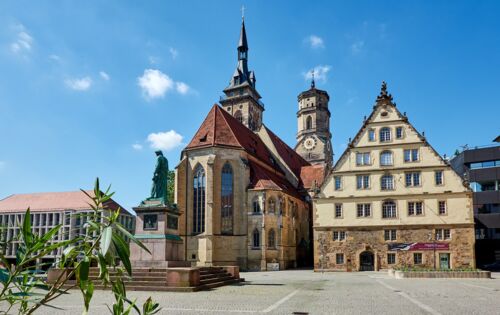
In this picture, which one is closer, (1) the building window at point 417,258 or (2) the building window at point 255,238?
(1) the building window at point 417,258

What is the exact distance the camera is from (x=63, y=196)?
8181cm

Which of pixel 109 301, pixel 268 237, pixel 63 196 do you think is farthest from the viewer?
pixel 63 196

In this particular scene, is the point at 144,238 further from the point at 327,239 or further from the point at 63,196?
the point at 63,196

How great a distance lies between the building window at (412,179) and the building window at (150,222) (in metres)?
23.3

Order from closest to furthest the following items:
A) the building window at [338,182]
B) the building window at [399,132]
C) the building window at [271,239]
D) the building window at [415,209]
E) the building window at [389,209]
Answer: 1. the building window at [415,209]
2. the building window at [389,209]
3. the building window at [399,132]
4. the building window at [338,182]
5. the building window at [271,239]

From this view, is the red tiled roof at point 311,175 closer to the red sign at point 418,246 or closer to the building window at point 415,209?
the building window at point 415,209

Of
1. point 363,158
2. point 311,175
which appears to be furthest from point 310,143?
point 363,158

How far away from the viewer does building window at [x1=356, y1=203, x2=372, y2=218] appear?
123 ft

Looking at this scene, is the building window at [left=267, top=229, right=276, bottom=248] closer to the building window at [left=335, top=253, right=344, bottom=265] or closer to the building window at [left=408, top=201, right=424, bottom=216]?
the building window at [left=335, top=253, right=344, bottom=265]

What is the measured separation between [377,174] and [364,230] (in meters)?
4.79

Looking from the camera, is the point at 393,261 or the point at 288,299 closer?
the point at 288,299

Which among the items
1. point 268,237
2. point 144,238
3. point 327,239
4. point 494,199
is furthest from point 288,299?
point 494,199

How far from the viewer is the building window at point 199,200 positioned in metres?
42.2

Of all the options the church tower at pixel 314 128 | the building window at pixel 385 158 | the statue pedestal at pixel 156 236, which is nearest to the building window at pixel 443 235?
the building window at pixel 385 158
